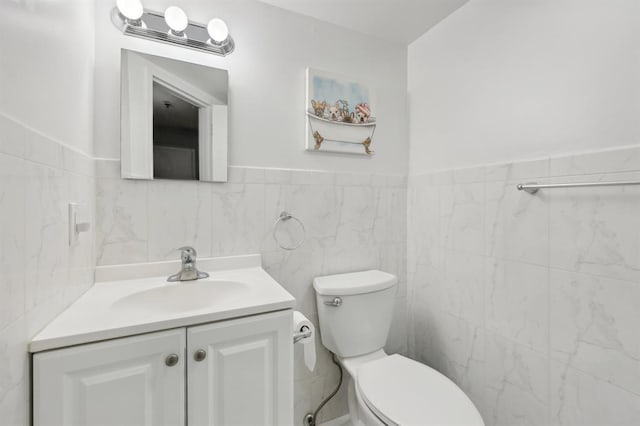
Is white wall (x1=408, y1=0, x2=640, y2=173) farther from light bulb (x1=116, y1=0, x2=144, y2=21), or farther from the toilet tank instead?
light bulb (x1=116, y1=0, x2=144, y2=21)

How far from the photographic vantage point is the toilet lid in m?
1.00

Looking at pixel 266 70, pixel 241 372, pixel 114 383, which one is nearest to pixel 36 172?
pixel 114 383

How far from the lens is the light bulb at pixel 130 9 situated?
1.15 meters

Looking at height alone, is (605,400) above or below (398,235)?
below

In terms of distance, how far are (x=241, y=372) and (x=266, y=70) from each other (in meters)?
1.33

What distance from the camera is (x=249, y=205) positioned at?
1420 mm

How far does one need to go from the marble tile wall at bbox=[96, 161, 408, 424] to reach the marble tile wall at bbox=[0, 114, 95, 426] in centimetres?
29

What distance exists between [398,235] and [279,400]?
3.81 ft

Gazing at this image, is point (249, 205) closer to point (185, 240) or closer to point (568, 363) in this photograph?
point (185, 240)

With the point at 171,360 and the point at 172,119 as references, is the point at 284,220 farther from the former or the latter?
the point at 171,360

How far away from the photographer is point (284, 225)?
150 cm

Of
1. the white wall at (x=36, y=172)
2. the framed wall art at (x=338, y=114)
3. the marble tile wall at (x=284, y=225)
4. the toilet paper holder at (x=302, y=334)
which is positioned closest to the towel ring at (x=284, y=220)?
the marble tile wall at (x=284, y=225)

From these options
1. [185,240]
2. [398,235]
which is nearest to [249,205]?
[185,240]

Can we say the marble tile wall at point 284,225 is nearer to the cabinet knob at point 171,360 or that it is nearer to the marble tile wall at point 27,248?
the marble tile wall at point 27,248
